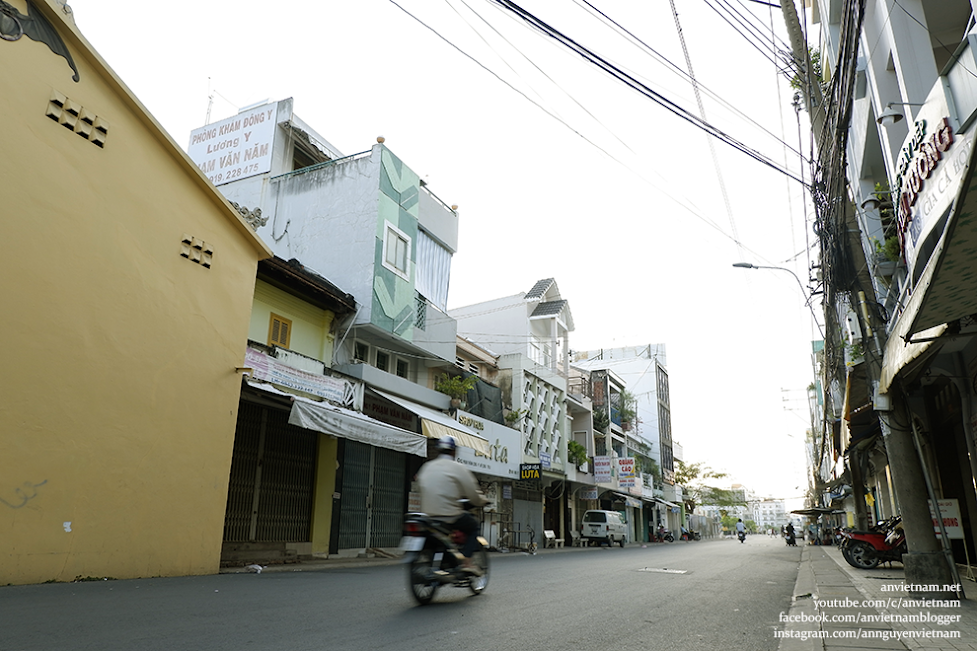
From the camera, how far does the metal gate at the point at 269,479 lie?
1394cm

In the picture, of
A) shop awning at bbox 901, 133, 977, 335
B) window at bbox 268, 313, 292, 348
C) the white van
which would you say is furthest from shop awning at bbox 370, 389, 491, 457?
the white van

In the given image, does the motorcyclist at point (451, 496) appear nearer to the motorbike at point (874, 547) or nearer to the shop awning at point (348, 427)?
the shop awning at point (348, 427)

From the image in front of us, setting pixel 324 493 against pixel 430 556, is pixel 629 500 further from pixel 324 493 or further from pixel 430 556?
pixel 430 556

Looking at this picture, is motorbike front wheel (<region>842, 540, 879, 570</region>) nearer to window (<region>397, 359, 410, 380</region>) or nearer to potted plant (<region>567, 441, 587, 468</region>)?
window (<region>397, 359, 410, 380</region>)

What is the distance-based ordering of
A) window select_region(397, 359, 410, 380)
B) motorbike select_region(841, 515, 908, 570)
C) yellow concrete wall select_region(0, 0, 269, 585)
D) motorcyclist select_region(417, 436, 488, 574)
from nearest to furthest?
motorcyclist select_region(417, 436, 488, 574) → yellow concrete wall select_region(0, 0, 269, 585) → motorbike select_region(841, 515, 908, 570) → window select_region(397, 359, 410, 380)

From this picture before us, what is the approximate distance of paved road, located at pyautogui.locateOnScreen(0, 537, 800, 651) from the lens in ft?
14.9

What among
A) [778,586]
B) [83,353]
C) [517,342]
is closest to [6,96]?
[83,353]

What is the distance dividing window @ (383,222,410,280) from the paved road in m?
11.1

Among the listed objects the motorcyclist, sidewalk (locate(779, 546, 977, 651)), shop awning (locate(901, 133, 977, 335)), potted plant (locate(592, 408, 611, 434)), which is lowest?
sidewalk (locate(779, 546, 977, 651))

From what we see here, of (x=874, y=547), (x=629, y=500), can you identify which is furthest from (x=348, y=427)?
(x=629, y=500)

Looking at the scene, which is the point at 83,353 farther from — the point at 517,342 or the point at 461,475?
the point at 517,342

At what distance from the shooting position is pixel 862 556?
1409 cm

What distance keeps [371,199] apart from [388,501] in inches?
351

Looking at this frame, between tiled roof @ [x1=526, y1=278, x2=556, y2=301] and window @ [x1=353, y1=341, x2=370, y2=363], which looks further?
tiled roof @ [x1=526, y1=278, x2=556, y2=301]
